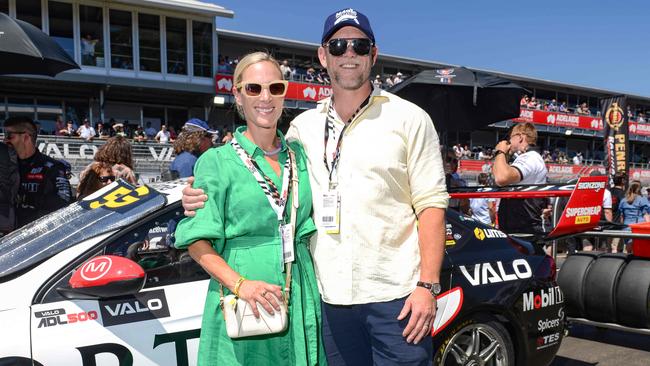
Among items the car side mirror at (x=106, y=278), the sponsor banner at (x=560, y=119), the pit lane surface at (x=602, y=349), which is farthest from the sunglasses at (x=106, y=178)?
the sponsor banner at (x=560, y=119)

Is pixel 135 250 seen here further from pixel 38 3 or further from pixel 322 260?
pixel 38 3

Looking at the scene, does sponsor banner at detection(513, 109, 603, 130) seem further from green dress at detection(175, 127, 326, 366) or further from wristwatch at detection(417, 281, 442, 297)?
green dress at detection(175, 127, 326, 366)

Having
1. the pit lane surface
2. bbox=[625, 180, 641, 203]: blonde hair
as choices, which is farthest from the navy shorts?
bbox=[625, 180, 641, 203]: blonde hair

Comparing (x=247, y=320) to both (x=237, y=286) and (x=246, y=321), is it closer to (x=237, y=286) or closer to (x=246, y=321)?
(x=246, y=321)

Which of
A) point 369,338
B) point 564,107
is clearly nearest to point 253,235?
point 369,338

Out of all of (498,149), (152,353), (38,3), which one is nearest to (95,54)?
(38,3)

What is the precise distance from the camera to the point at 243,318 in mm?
1572

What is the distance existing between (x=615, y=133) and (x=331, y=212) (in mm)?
16416

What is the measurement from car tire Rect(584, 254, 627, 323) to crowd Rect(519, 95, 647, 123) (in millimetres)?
25993

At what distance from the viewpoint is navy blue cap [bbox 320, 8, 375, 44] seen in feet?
6.13

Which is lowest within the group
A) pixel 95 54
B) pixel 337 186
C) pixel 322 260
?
pixel 322 260

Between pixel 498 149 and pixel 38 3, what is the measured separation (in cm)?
1809

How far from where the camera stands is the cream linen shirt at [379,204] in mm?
1794

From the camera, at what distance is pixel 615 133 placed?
15578 mm
